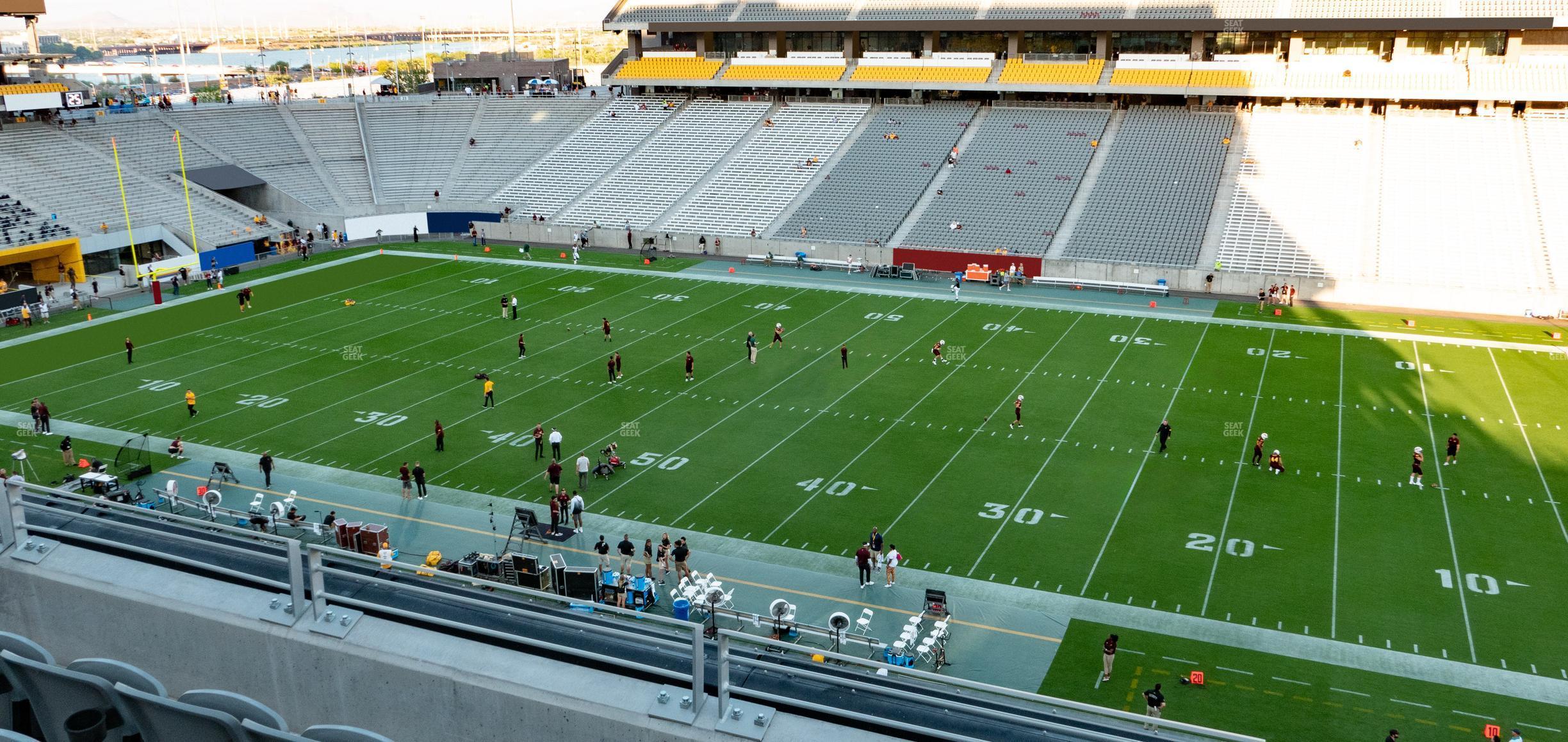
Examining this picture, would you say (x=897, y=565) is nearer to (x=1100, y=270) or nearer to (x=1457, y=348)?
(x=1457, y=348)

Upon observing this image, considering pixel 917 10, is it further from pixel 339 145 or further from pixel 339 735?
pixel 339 735

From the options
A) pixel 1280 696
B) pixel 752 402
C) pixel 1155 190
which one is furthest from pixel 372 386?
pixel 1155 190

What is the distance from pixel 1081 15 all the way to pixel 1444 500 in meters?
44.8

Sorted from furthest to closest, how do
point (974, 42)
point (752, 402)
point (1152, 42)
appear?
point (974, 42), point (1152, 42), point (752, 402)

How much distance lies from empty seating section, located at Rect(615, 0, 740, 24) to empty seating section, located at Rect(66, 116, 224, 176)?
27548 mm

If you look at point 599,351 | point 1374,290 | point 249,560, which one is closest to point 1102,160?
point 1374,290

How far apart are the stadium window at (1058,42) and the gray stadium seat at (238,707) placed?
66.6 m

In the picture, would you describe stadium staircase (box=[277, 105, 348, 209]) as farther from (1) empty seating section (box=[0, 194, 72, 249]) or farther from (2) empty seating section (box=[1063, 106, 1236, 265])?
(2) empty seating section (box=[1063, 106, 1236, 265])

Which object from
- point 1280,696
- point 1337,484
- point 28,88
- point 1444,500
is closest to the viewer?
point 1280,696

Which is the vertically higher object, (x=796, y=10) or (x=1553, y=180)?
(x=796, y=10)

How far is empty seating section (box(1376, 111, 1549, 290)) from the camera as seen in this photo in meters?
45.3

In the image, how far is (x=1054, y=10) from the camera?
64625 mm

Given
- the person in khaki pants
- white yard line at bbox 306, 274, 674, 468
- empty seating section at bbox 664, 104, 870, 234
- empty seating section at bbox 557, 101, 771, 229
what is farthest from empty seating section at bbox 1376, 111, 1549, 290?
empty seating section at bbox 557, 101, 771, 229

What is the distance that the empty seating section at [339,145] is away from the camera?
64.2m
